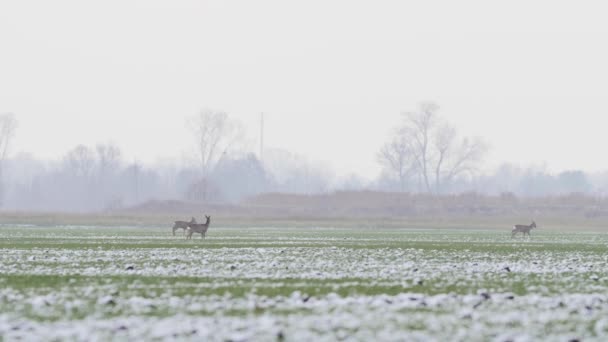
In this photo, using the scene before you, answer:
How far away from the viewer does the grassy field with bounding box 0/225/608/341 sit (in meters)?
13.6

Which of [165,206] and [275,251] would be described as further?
[165,206]

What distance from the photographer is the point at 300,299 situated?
695 inches

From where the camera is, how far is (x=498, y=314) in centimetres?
1553

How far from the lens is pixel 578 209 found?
425ft

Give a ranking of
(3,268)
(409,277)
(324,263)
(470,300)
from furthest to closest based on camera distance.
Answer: (324,263) → (3,268) → (409,277) → (470,300)

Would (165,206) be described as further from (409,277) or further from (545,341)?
(545,341)

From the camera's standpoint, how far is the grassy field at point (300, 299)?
1364 centimetres

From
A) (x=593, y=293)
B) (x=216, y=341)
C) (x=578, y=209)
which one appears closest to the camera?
(x=216, y=341)

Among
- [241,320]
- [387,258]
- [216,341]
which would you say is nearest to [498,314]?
[241,320]

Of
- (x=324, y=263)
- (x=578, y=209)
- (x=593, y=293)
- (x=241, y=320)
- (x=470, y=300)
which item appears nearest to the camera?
(x=241, y=320)

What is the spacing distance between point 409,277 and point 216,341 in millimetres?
10641

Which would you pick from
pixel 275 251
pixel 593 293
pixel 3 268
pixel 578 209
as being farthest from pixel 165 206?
pixel 593 293

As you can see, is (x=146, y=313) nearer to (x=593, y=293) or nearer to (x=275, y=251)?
(x=593, y=293)

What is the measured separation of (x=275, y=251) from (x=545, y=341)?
76.2ft
